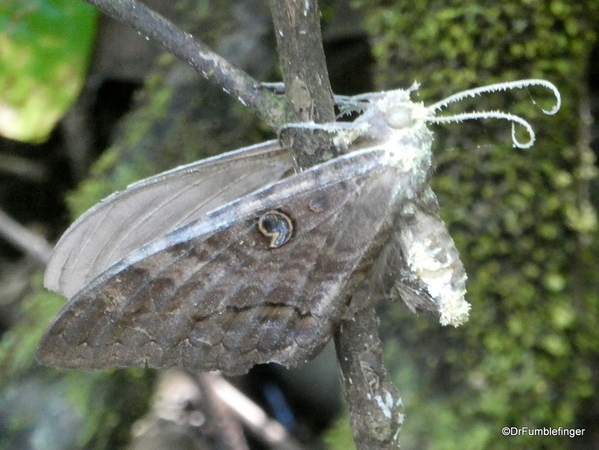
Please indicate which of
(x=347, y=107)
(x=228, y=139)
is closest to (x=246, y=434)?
(x=228, y=139)

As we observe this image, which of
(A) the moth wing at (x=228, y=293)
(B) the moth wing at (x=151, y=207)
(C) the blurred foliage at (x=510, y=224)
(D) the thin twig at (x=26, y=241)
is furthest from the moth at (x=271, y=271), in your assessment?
(D) the thin twig at (x=26, y=241)

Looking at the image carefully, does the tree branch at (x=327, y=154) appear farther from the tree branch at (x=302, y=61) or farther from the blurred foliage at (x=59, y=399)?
the blurred foliage at (x=59, y=399)

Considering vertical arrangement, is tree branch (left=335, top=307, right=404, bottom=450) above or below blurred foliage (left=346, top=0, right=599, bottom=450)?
below

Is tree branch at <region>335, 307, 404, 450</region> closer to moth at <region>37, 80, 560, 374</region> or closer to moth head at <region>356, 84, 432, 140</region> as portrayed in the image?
moth at <region>37, 80, 560, 374</region>

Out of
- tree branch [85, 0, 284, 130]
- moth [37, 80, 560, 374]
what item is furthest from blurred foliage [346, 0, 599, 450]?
tree branch [85, 0, 284, 130]

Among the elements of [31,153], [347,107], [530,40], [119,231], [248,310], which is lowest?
[248,310]

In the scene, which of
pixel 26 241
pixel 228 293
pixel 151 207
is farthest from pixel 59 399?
pixel 228 293

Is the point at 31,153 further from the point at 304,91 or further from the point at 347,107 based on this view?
the point at 304,91
